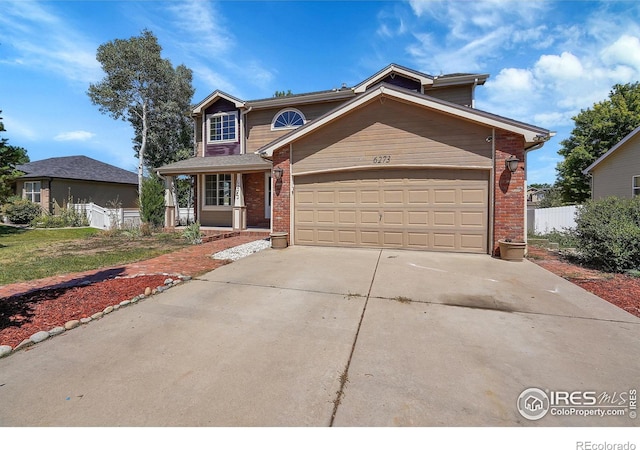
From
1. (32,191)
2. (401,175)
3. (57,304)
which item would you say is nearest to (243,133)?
(401,175)

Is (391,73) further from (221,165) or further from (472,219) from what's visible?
(221,165)

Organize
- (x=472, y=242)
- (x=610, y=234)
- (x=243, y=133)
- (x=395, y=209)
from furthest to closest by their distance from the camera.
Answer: (x=243, y=133)
(x=395, y=209)
(x=472, y=242)
(x=610, y=234)

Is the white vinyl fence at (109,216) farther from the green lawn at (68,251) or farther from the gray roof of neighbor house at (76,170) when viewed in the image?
the gray roof of neighbor house at (76,170)

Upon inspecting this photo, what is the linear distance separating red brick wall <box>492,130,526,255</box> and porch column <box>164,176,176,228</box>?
1381 cm

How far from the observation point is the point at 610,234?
648 cm

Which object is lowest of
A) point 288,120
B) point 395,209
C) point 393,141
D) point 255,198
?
point 395,209

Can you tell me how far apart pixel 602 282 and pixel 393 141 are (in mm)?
5777

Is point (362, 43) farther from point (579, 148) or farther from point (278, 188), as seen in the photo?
point (579, 148)

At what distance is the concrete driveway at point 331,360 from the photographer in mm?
2186

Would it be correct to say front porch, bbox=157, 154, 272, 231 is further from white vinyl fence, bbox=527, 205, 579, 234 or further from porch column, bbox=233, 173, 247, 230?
white vinyl fence, bbox=527, 205, 579, 234

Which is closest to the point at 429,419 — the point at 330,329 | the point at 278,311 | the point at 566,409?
the point at 566,409

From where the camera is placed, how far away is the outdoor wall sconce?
7323 mm

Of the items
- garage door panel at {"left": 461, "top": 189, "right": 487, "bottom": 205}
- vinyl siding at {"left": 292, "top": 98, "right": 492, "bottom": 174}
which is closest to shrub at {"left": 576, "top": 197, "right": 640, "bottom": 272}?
garage door panel at {"left": 461, "top": 189, "right": 487, "bottom": 205}

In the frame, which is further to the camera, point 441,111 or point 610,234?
point 441,111
